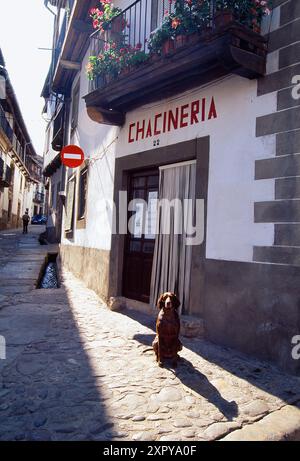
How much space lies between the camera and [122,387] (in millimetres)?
3189

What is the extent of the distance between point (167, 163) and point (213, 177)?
1068 millimetres

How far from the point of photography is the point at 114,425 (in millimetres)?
2568

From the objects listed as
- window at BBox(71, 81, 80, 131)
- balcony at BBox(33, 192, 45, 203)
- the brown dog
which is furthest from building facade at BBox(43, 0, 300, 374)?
balcony at BBox(33, 192, 45, 203)

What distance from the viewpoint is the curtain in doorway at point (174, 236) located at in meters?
5.18

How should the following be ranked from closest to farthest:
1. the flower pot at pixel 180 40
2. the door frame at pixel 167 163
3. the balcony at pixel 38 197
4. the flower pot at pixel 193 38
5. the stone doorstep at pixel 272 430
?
the stone doorstep at pixel 272 430
the flower pot at pixel 193 38
the flower pot at pixel 180 40
the door frame at pixel 167 163
the balcony at pixel 38 197

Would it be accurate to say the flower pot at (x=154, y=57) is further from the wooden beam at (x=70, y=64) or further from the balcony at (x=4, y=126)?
the balcony at (x=4, y=126)

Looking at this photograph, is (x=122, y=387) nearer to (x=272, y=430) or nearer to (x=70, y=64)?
(x=272, y=430)

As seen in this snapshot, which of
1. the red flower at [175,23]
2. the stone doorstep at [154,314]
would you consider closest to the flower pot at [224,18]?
the red flower at [175,23]

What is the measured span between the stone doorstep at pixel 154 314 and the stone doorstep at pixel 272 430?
1.90m

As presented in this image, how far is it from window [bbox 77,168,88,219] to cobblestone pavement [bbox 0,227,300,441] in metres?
4.59

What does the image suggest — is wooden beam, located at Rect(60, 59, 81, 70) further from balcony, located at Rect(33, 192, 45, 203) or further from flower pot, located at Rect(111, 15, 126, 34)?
balcony, located at Rect(33, 192, 45, 203)

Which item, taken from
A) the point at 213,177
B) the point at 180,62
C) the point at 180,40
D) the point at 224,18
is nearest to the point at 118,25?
the point at 180,40

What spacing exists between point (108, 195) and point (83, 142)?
3071 mm
